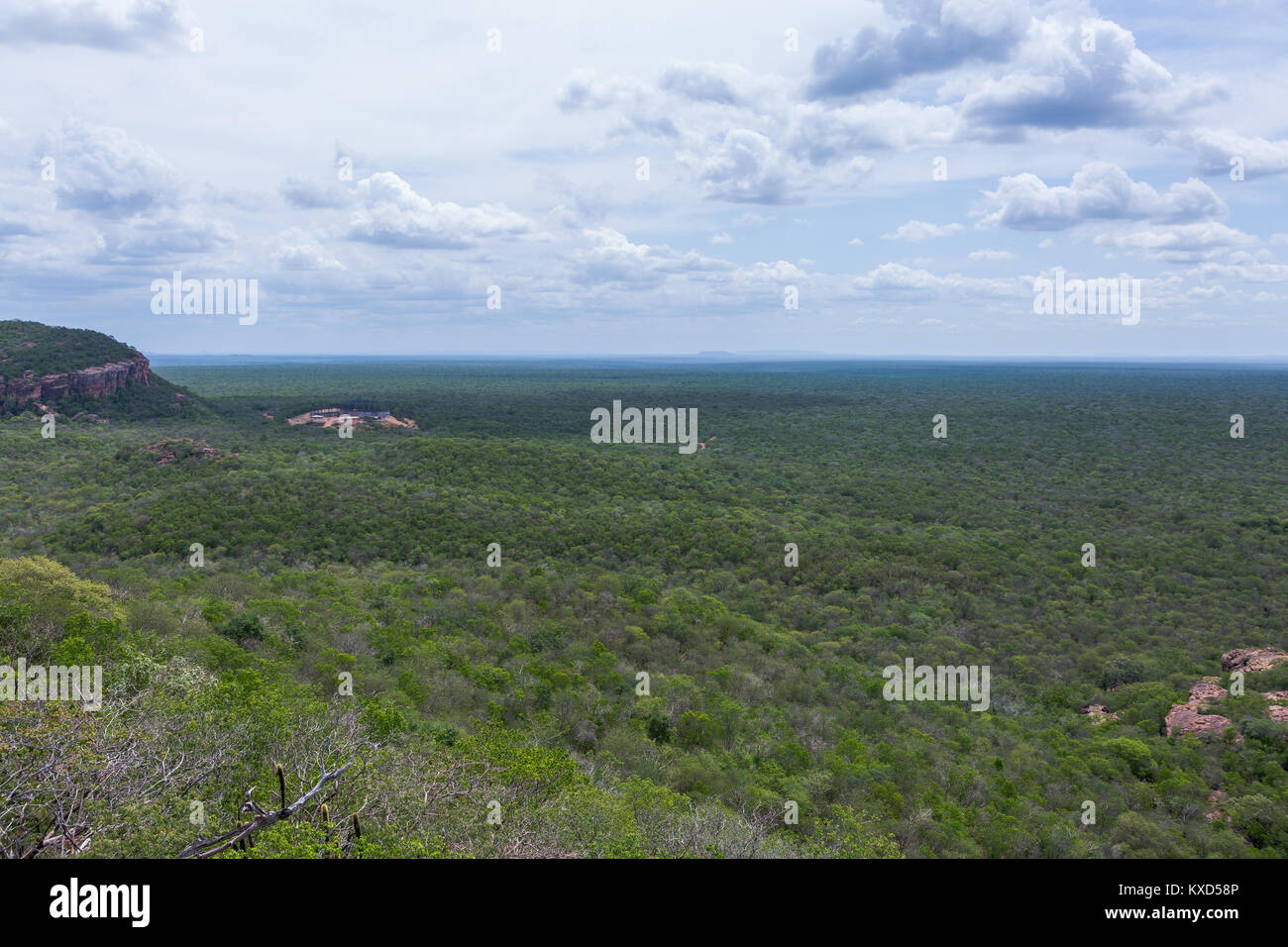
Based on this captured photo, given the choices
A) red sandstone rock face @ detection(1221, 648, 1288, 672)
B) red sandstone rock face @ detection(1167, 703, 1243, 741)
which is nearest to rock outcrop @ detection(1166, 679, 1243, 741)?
red sandstone rock face @ detection(1167, 703, 1243, 741)

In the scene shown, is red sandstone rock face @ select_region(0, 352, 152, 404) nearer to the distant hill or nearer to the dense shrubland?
the distant hill

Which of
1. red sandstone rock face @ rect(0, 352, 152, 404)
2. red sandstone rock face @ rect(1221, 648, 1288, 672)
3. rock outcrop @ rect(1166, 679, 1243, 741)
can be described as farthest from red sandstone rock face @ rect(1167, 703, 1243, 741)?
red sandstone rock face @ rect(0, 352, 152, 404)

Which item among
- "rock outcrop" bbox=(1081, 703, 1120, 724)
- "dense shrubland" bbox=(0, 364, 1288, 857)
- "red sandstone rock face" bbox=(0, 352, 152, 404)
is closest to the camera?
"dense shrubland" bbox=(0, 364, 1288, 857)

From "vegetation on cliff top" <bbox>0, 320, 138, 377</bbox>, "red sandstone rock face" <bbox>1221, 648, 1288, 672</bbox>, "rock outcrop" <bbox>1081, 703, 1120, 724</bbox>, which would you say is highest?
"vegetation on cliff top" <bbox>0, 320, 138, 377</bbox>

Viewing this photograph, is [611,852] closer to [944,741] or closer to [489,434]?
[944,741]

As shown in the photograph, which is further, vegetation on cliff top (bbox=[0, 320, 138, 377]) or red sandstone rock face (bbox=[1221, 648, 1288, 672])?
vegetation on cliff top (bbox=[0, 320, 138, 377])

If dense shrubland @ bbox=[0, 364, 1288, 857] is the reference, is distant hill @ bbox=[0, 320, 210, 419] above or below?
above

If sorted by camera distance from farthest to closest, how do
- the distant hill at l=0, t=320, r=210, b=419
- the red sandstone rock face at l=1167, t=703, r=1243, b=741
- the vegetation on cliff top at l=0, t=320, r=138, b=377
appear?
the vegetation on cliff top at l=0, t=320, r=138, b=377
the distant hill at l=0, t=320, r=210, b=419
the red sandstone rock face at l=1167, t=703, r=1243, b=741
